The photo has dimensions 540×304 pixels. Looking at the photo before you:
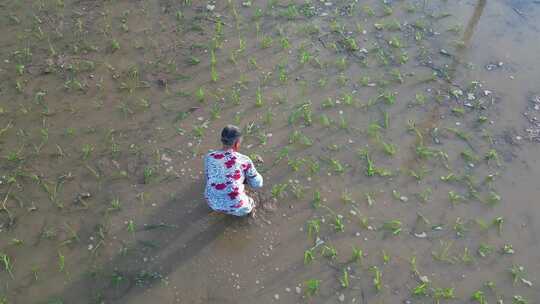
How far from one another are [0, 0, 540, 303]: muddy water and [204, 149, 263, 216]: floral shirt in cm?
31

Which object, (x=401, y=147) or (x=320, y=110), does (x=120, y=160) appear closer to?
(x=320, y=110)

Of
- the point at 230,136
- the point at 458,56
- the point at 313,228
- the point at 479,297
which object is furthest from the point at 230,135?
the point at 458,56

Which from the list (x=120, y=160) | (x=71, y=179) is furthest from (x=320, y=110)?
(x=71, y=179)

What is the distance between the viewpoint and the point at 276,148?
18.4ft

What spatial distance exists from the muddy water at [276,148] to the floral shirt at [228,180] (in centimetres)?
31

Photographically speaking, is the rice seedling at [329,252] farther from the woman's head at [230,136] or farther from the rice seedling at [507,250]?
the rice seedling at [507,250]

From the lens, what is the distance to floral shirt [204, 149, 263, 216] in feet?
14.8

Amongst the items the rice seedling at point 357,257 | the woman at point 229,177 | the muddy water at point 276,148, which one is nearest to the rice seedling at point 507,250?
the muddy water at point 276,148

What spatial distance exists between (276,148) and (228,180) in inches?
46.9

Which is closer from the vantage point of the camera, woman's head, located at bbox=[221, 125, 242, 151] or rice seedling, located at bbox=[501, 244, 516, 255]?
woman's head, located at bbox=[221, 125, 242, 151]

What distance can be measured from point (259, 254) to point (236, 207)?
1.62 feet

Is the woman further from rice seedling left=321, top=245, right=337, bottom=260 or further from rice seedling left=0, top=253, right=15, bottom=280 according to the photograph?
rice seedling left=0, top=253, right=15, bottom=280

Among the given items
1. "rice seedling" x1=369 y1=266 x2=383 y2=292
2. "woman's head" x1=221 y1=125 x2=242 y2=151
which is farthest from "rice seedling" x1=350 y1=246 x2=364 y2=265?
"woman's head" x1=221 y1=125 x2=242 y2=151

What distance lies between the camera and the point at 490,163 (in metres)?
5.64
